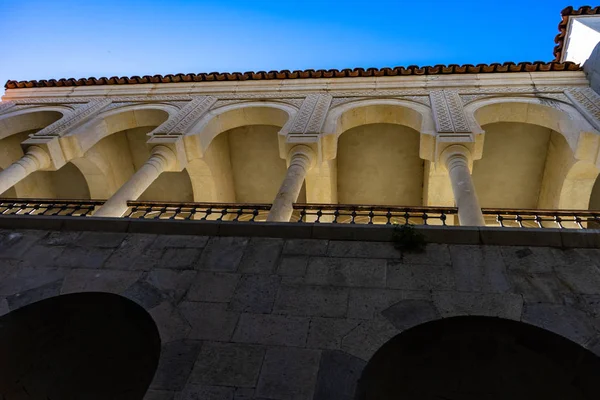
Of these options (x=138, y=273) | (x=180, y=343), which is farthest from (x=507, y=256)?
(x=138, y=273)

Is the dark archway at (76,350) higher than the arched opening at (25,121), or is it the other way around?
the arched opening at (25,121)

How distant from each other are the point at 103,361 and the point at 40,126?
8546 mm

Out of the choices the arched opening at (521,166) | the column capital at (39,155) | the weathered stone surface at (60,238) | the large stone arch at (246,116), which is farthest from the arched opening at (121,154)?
the arched opening at (521,166)

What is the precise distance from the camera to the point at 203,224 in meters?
4.60

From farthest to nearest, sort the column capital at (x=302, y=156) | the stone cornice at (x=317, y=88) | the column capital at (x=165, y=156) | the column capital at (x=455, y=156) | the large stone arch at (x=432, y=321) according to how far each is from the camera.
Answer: the stone cornice at (x=317, y=88), the column capital at (x=165, y=156), the column capital at (x=302, y=156), the column capital at (x=455, y=156), the large stone arch at (x=432, y=321)

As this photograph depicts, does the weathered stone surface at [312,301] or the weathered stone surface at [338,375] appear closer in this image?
the weathered stone surface at [338,375]

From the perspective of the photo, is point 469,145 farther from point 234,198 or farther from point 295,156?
point 234,198

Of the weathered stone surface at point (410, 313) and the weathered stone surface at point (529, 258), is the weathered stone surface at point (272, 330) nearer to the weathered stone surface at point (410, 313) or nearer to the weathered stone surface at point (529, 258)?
the weathered stone surface at point (410, 313)

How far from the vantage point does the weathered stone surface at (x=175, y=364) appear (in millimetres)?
2951

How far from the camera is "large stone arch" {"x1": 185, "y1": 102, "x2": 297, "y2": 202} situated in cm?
882

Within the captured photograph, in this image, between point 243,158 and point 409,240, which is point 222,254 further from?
point 243,158

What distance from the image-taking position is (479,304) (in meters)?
3.38

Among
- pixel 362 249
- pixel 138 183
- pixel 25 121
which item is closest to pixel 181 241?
pixel 362 249

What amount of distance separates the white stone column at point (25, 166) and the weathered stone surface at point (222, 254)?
4894 mm
